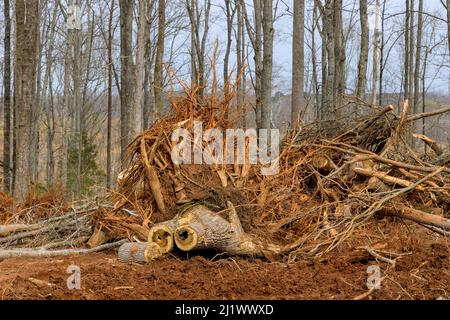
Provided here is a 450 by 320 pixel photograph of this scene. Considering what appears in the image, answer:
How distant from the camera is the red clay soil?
4.00m

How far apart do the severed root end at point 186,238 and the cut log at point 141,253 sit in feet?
0.77

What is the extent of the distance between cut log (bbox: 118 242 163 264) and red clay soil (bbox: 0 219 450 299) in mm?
82

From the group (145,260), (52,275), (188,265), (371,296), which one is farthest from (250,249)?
(52,275)

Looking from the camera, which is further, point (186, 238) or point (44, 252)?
point (44, 252)

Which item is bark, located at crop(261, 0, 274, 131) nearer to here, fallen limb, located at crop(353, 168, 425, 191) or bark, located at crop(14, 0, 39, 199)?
fallen limb, located at crop(353, 168, 425, 191)

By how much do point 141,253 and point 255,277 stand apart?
140 cm

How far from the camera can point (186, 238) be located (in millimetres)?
5199

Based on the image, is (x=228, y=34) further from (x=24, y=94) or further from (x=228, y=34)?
(x=24, y=94)

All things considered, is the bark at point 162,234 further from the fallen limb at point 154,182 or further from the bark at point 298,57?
the bark at point 298,57

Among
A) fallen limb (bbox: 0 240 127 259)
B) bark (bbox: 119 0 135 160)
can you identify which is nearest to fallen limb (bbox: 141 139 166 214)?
fallen limb (bbox: 0 240 127 259)

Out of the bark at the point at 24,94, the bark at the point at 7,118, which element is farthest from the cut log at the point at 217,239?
the bark at the point at 7,118

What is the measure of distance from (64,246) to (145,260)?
194 centimetres

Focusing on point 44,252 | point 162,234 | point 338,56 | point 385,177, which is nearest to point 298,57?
point 385,177

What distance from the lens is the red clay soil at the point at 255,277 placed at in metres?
4.00
